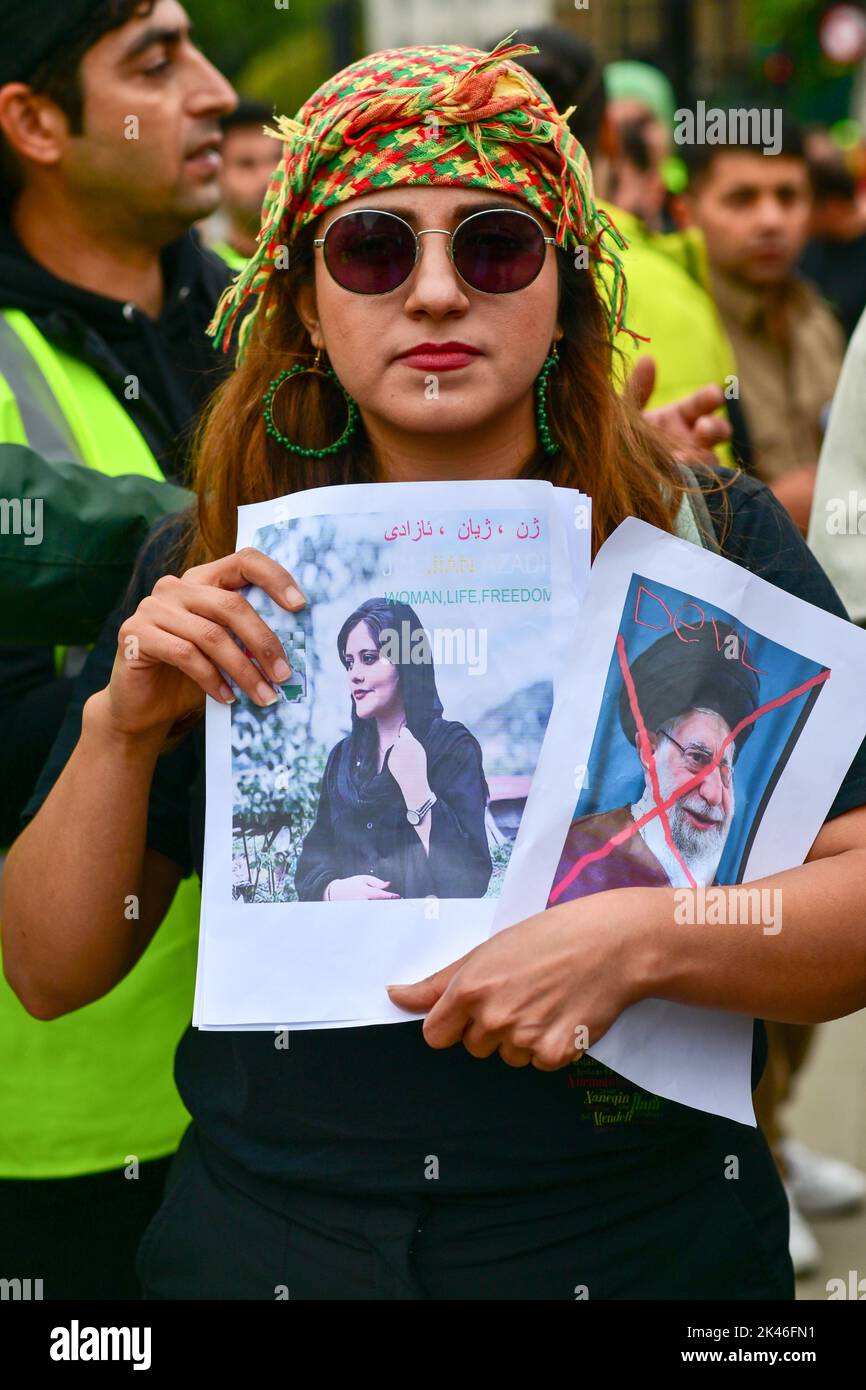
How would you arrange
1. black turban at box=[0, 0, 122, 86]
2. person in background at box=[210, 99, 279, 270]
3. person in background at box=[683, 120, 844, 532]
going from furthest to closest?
Result: person in background at box=[210, 99, 279, 270] → person in background at box=[683, 120, 844, 532] → black turban at box=[0, 0, 122, 86]

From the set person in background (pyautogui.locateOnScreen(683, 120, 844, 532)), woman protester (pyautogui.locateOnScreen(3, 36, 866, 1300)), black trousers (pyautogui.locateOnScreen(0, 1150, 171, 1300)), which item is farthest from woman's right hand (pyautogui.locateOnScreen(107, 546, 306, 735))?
person in background (pyautogui.locateOnScreen(683, 120, 844, 532))

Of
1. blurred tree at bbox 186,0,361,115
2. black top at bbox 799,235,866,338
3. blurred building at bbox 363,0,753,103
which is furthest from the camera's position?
blurred tree at bbox 186,0,361,115

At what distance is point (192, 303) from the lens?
119 inches

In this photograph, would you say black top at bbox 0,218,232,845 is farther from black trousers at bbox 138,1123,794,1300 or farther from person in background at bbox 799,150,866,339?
person in background at bbox 799,150,866,339

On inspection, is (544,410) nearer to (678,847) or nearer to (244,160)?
(678,847)

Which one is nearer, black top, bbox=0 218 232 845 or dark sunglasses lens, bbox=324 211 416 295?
dark sunglasses lens, bbox=324 211 416 295

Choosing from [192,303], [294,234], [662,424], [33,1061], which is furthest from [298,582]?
[192,303]

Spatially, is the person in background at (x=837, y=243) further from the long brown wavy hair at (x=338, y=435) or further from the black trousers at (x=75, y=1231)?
the black trousers at (x=75, y=1231)

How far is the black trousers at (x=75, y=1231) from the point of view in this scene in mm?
2471

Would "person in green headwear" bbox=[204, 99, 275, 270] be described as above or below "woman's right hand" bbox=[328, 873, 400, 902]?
above

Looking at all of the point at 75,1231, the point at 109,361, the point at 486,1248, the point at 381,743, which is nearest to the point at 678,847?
the point at 381,743

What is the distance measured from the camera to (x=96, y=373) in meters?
2.70

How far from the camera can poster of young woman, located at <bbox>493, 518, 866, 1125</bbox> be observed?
173 centimetres

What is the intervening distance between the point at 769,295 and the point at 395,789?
156 inches
